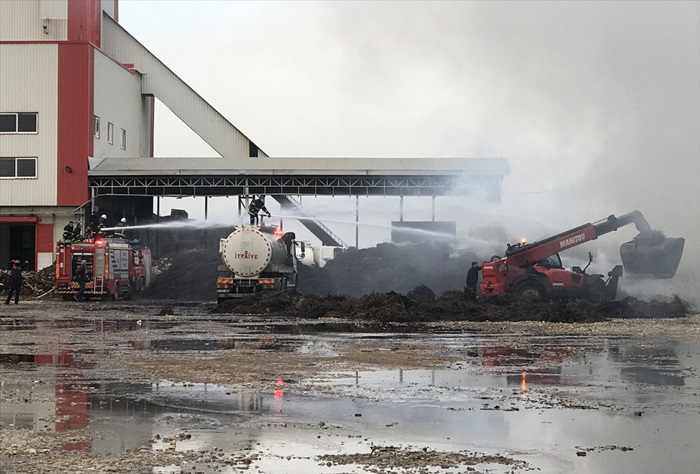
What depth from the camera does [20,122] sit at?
53.6 meters

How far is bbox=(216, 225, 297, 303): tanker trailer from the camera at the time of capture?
39.6 m

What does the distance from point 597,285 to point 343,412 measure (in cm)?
2415

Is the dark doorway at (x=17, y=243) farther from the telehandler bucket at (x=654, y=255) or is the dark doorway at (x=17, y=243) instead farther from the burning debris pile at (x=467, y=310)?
the telehandler bucket at (x=654, y=255)

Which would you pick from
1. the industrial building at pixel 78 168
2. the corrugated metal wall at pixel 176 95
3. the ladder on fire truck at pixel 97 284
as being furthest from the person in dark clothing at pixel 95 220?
the corrugated metal wall at pixel 176 95

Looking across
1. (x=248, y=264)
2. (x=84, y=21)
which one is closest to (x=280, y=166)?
(x=84, y=21)

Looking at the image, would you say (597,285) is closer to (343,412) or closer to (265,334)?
(265,334)

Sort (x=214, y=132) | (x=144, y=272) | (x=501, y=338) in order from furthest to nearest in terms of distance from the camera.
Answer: (x=214, y=132) → (x=144, y=272) → (x=501, y=338)

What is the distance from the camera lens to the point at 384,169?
53.2 meters

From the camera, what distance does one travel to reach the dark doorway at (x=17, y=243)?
180ft

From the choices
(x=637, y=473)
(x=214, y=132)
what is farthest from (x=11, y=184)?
(x=637, y=473)

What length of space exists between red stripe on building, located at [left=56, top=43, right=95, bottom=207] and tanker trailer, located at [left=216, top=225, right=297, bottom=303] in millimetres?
16254

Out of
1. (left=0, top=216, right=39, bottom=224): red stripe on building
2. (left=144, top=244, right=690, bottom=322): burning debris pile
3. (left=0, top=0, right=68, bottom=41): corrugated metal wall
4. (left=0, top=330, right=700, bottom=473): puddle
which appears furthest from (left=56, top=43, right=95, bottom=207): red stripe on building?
(left=0, top=330, right=700, bottom=473): puddle

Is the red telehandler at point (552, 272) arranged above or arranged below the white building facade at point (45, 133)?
below

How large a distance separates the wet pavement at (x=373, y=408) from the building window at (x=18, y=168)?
34289 millimetres
